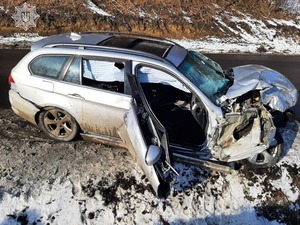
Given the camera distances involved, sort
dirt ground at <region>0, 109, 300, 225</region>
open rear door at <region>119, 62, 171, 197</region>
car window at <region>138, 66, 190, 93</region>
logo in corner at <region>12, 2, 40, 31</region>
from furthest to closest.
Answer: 1. logo in corner at <region>12, 2, 40, 31</region>
2. car window at <region>138, 66, 190, 93</region>
3. dirt ground at <region>0, 109, 300, 225</region>
4. open rear door at <region>119, 62, 171, 197</region>

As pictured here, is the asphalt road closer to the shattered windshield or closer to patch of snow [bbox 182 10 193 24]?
the shattered windshield

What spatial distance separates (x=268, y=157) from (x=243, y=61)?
268 inches

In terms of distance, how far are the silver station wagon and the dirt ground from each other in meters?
0.28

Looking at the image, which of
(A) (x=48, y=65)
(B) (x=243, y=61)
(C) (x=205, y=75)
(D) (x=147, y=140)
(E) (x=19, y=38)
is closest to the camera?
(D) (x=147, y=140)

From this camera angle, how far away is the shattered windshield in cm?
534

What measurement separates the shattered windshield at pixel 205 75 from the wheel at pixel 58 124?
208 cm

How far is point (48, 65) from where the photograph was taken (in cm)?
575

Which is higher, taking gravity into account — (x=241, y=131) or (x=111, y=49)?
(x=111, y=49)

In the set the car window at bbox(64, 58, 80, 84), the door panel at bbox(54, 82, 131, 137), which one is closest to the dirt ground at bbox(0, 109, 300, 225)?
the door panel at bbox(54, 82, 131, 137)

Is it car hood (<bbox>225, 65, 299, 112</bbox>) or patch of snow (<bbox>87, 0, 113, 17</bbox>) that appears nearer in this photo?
car hood (<bbox>225, 65, 299, 112</bbox>)

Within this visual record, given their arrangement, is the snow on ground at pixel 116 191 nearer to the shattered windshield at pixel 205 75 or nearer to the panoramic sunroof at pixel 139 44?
the shattered windshield at pixel 205 75

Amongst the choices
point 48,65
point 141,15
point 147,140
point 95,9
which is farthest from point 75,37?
point 95,9

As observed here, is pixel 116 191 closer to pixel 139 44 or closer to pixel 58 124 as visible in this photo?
pixel 58 124

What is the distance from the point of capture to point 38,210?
16.2 ft
